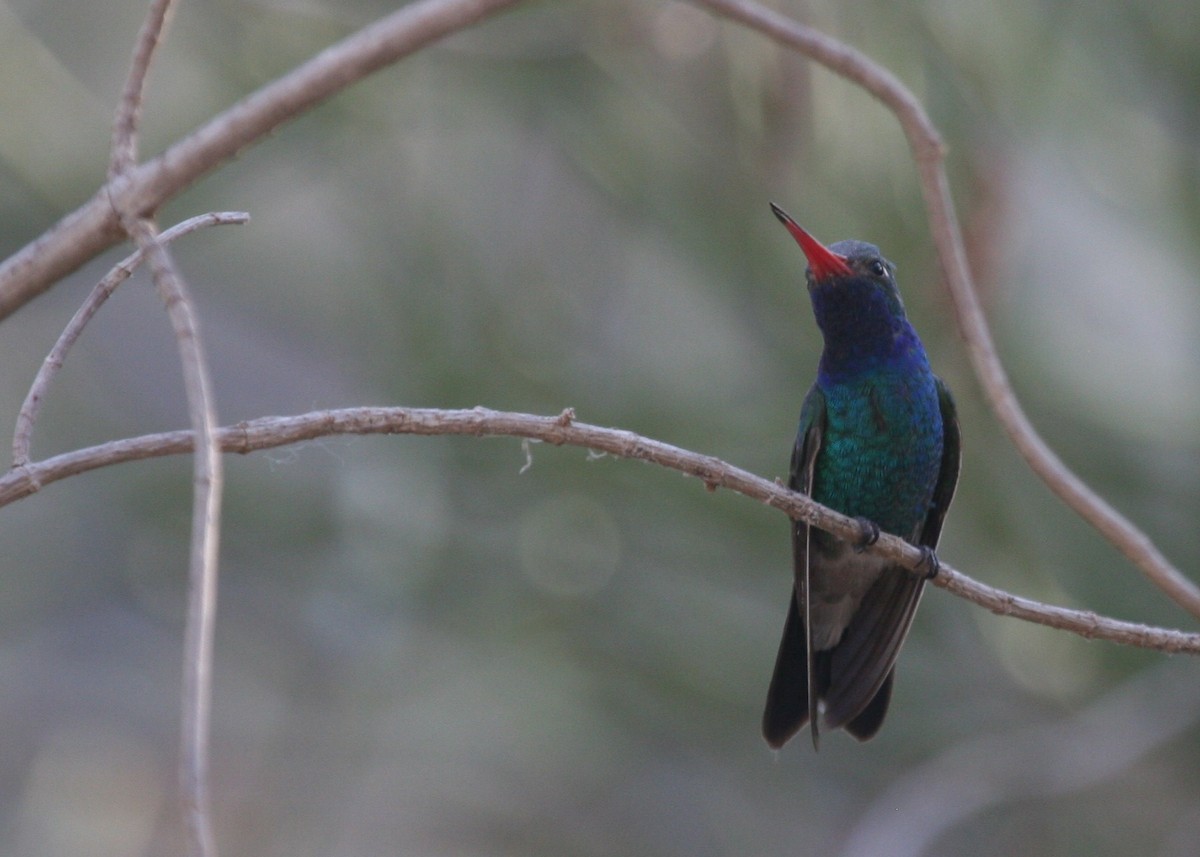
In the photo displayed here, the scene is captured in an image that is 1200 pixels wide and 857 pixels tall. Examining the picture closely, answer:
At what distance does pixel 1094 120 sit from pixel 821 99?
1074mm

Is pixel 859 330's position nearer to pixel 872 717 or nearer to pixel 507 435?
pixel 872 717

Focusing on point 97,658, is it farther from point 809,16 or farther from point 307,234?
point 809,16

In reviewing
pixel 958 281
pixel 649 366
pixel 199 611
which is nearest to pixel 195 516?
pixel 199 611

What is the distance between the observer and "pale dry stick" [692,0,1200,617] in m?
1.98

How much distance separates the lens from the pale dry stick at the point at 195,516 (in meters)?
0.93

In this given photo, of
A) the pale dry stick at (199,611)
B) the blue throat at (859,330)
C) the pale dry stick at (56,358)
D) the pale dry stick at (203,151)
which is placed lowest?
the pale dry stick at (199,611)

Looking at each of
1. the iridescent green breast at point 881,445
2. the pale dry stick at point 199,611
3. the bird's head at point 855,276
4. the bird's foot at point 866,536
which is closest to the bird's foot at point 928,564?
the bird's foot at point 866,536

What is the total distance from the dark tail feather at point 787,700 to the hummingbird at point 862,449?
19cm

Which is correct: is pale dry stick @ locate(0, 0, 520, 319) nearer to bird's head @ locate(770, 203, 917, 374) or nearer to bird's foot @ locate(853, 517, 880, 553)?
bird's foot @ locate(853, 517, 880, 553)

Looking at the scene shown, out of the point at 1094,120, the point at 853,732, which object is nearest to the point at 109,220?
the point at 853,732

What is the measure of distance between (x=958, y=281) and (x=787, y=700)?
3.28 ft

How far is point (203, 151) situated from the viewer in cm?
154

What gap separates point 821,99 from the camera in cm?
512

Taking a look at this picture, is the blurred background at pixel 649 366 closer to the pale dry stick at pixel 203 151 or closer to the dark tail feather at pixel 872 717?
the dark tail feather at pixel 872 717
